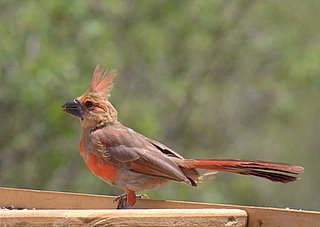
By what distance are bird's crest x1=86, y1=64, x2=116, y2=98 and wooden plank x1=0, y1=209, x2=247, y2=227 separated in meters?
1.26

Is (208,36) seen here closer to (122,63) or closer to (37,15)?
(122,63)

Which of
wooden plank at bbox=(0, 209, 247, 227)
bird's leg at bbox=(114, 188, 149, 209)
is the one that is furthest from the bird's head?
wooden plank at bbox=(0, 209, 247, 227)

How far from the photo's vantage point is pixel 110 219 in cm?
214

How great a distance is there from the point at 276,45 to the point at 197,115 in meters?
2.02

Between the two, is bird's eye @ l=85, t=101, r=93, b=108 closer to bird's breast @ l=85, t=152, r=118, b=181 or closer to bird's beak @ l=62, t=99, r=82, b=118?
bird's beak @ l=62, t=99, r=82, b=118

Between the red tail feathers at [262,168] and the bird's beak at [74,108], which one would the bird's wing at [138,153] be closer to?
the bird's beak at [74,108]

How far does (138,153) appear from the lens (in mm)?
3354

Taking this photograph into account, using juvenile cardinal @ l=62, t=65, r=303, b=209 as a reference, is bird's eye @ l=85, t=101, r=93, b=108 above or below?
above

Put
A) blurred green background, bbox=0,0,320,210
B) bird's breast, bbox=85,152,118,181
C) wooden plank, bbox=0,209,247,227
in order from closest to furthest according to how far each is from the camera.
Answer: wooden plank, bbox=0,209,247,227, bird's breast, bbox=85,152,118,181, blurred green background, bbox=0,0,320,210

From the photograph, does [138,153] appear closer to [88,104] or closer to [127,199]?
[127,199]

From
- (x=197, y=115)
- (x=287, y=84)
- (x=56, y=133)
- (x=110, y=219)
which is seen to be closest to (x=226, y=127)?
(x=197, y=115)

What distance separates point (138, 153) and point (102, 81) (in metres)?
0.48

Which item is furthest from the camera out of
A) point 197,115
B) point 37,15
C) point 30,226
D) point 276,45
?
point 197,115

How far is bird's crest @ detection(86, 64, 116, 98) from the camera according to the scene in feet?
11.3
